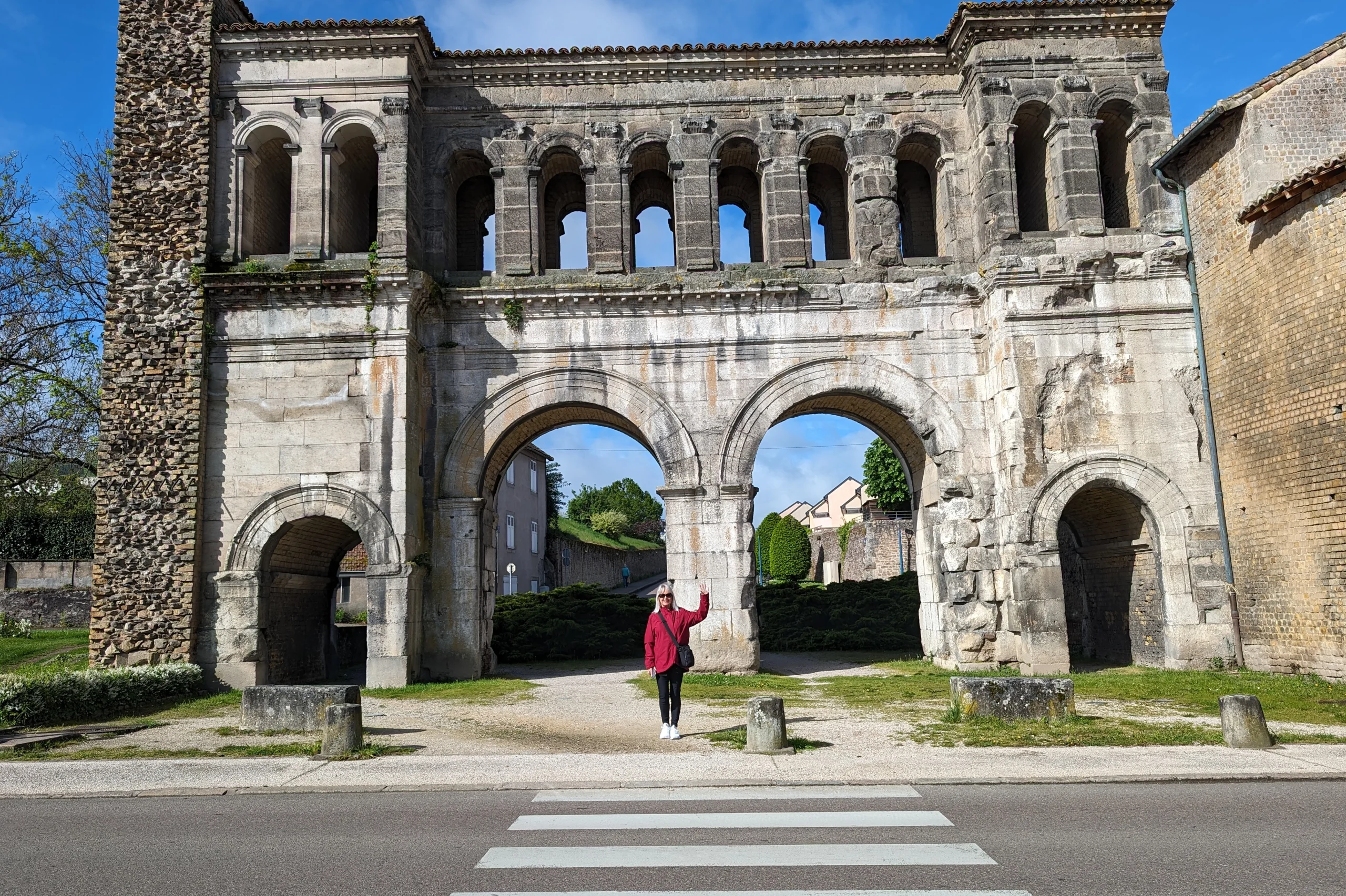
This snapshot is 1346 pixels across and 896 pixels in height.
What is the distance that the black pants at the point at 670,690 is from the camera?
9.39 metres

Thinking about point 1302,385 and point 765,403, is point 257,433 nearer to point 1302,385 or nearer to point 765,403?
point 765,403

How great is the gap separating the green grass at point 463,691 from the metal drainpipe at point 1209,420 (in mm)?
10923

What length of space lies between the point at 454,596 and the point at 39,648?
1170cm

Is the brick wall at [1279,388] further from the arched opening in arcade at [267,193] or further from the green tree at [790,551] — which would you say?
the green tree at [790,551]

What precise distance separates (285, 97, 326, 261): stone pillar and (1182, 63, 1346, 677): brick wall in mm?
14698

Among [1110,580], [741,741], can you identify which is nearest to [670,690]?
[741,741]

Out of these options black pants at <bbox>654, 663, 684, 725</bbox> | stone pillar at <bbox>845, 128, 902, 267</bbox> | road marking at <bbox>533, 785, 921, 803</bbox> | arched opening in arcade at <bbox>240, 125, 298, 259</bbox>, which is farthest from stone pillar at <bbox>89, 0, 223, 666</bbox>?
stone pillar at <bbox>845, 128, 902, 267</bbox>

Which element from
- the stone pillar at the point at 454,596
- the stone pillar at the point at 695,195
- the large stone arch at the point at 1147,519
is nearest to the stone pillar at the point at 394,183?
the stone pillar at the point at 454,596

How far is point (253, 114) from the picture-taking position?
16.0 m

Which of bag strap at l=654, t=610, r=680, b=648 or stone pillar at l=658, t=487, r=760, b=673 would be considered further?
stone pillar at l=658, t=487, r=760, b=673

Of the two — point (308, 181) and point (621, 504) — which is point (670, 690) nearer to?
point (308, 181)

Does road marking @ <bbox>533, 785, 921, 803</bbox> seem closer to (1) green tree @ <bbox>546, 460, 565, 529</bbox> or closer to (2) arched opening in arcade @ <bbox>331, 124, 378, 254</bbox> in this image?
(2) arched opening in arcade @ <bbox>331, 124, 378, 254</bbox>

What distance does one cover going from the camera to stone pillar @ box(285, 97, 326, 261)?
1578 cm

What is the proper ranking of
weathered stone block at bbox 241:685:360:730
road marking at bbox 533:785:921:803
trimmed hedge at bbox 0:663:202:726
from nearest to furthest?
road marking at bbox 533:785:921:803 → weathered stone block at bbox 241:685:360:730 → trimmed hedge at bbox 0:663:202:726
